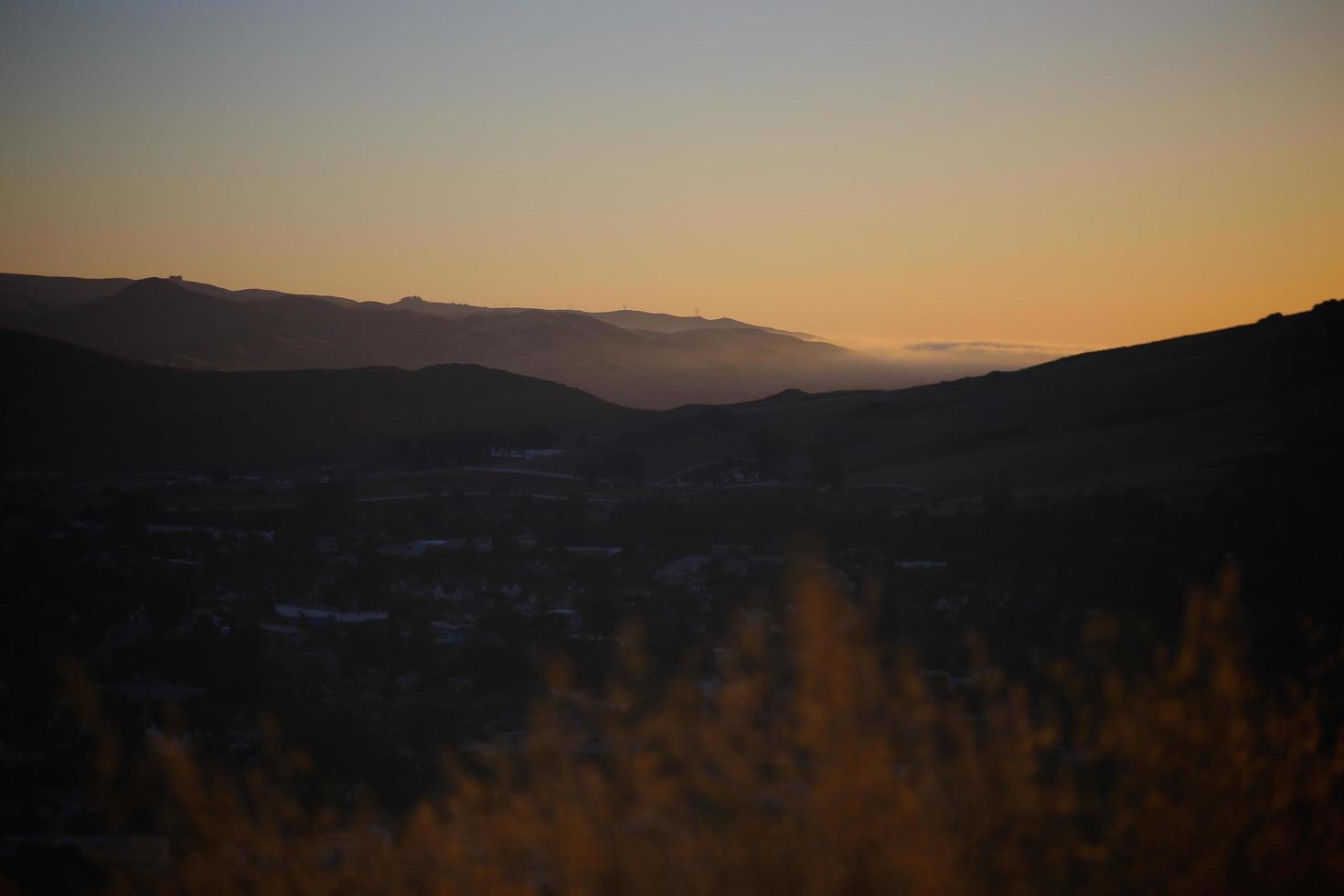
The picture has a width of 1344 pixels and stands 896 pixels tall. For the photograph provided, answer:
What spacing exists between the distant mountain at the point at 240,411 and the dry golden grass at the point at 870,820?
148 ft

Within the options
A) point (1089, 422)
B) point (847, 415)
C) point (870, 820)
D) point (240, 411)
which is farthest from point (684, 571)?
point (240, 411)

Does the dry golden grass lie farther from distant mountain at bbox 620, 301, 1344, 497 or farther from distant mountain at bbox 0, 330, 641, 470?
distant mountain at bbox 0, 330, 641, 470

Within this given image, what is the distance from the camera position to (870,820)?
457 centimetres

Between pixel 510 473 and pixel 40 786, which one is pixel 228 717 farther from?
pixel 510 473

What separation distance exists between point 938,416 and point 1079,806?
156 feet

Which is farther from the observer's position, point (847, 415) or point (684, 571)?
point (847, 415)

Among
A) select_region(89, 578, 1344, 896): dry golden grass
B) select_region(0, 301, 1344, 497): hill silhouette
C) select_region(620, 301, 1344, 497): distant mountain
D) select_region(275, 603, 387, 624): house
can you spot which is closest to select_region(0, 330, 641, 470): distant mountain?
select_region(0, 301, 1344, 497): hill silhouette

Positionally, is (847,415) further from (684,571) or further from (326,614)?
(326,614)

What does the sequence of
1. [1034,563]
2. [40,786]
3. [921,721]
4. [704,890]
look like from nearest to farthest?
[704,890], [921,721], [40,786], [1034,563]

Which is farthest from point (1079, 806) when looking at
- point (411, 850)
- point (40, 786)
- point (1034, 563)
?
point (1034, 563)

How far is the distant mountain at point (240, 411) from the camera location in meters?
51.6

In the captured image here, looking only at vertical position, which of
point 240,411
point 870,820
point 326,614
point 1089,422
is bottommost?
point 326,614

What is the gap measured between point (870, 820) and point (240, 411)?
57.3m

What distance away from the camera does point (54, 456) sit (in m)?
49.8
